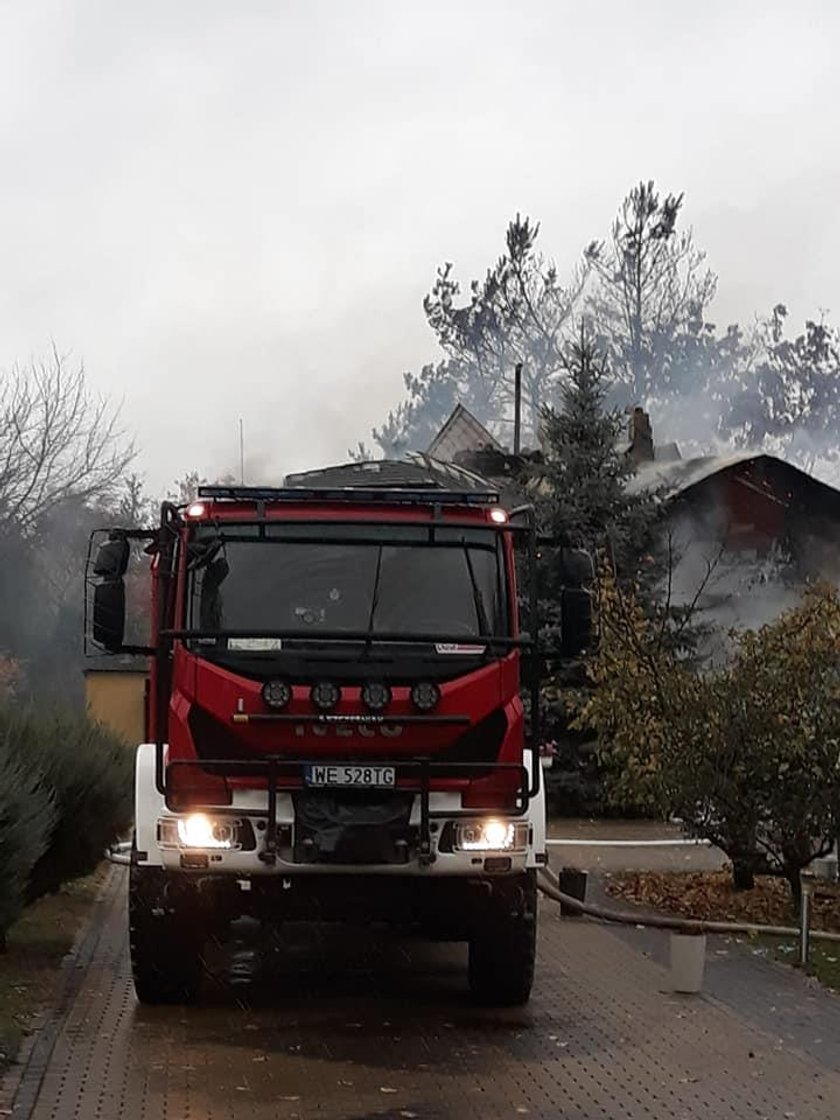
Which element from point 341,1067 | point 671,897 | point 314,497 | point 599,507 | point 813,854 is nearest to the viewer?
point 341,1067

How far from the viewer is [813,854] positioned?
1518 cm

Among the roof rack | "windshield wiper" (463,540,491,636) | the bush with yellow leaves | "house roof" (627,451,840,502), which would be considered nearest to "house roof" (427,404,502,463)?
"house roof" (627,451,840,502)

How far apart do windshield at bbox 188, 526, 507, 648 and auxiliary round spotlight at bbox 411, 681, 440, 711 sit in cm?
30

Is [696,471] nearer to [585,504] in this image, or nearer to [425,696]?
[585,504]

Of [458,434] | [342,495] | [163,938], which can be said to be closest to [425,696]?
[342,495]

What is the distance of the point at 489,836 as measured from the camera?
32.3ft

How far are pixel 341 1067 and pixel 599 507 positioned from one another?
19.3 metres

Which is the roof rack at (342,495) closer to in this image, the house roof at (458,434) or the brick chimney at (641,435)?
the brick chimney at (641,435)

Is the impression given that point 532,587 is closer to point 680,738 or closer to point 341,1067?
point 341,1067

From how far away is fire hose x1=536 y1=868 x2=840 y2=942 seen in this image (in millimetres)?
14293

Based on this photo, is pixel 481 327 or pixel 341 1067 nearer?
pixel 341 1067

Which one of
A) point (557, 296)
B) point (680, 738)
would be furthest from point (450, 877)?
point (557, 296)

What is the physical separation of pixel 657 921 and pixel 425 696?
5.74 metres

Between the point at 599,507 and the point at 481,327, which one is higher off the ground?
the point at 481,327
